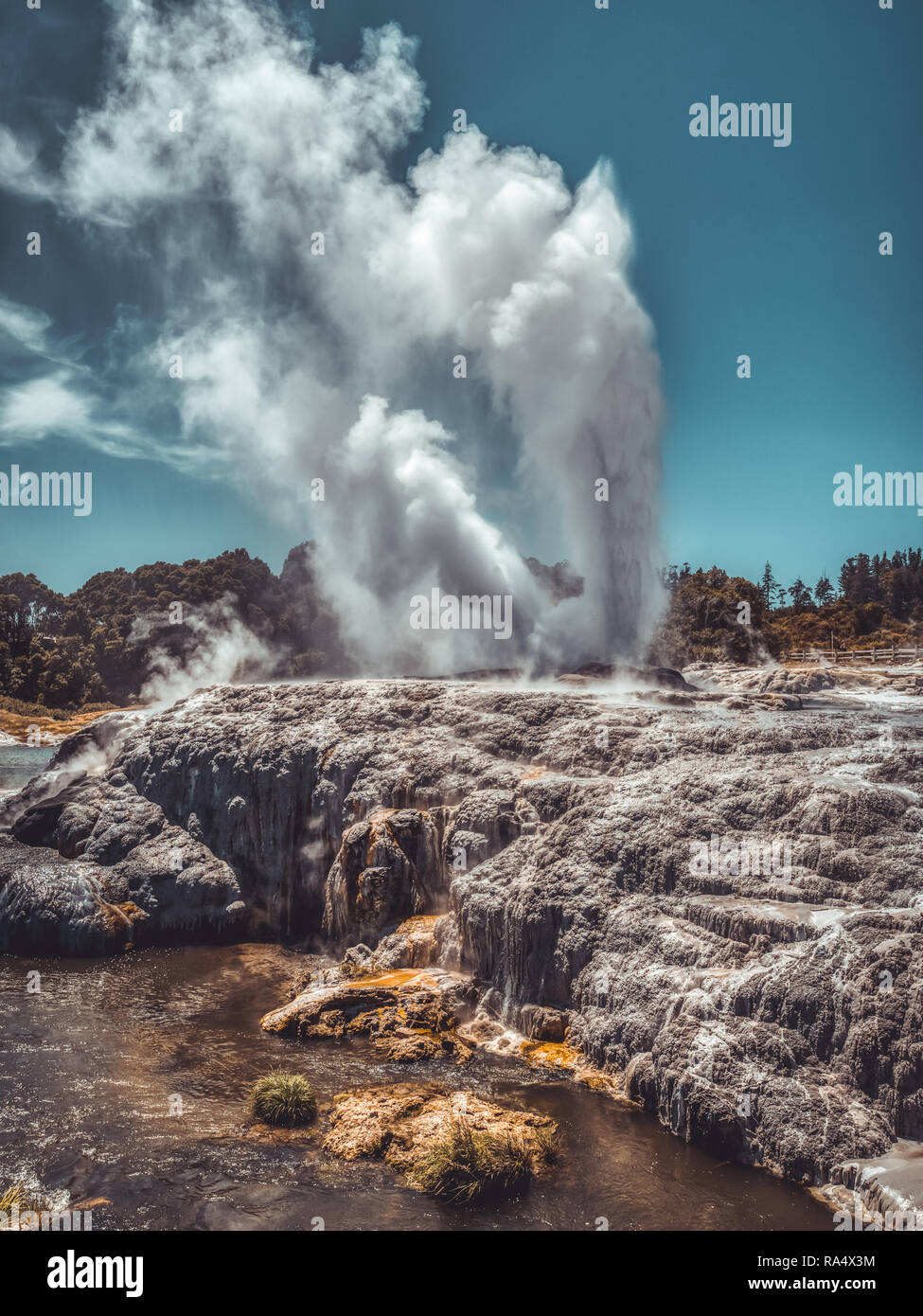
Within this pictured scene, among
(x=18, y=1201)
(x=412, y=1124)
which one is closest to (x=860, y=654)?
(x=412, y=1124)

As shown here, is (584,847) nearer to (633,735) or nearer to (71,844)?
(633,735)

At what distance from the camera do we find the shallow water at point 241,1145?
1141 cm

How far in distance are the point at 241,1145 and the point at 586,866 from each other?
859 centimetres

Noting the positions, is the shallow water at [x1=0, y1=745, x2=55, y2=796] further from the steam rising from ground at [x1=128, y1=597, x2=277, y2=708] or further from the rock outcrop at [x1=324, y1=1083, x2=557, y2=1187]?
the rock outcrop at [x1=324, y1=1083, x2=557, y2=1187]


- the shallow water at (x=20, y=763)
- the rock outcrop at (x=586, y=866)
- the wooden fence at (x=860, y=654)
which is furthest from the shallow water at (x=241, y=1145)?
the wooden fence at (x=860, y=654)

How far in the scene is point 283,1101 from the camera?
45.5ft

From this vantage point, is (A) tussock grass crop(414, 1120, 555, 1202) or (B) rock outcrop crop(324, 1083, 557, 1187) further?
(B) rock outcrop crop(324, 1083, 557, 1187)

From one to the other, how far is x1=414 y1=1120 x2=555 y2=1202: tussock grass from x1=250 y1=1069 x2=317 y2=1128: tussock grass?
2.57 meters

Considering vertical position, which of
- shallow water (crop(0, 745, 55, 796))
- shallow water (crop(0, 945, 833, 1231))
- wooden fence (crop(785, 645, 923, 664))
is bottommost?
shallow water (crop(0, 945, 833, 1231))

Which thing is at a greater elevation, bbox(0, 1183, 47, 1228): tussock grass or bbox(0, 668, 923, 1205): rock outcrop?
bbox(0, 668, 923, 1205): rock outcrop

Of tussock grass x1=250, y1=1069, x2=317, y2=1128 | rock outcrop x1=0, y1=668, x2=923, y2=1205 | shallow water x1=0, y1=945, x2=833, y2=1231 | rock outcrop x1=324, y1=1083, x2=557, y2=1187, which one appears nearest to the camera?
shallow water x1=0, y1=945, x2=833, y2=1231

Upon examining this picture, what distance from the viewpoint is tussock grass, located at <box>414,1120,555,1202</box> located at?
1183 centimetres

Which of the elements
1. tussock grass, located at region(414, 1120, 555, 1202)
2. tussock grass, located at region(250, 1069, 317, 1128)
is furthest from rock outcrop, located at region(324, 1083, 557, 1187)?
tussock grass, located at region(250, 1069, 317, 1128)
